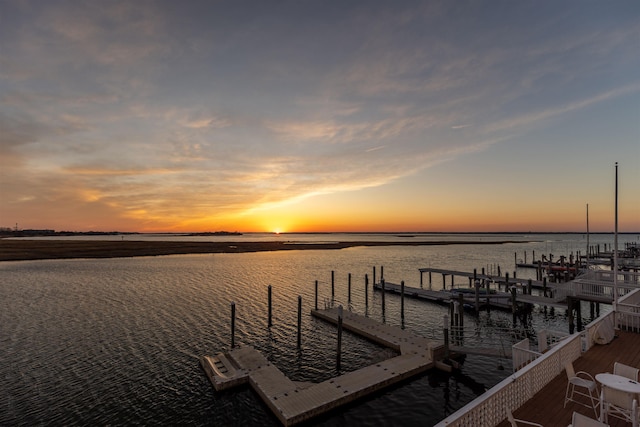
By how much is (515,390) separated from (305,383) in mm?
10584

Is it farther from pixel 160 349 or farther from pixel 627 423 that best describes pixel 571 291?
pixel 160 349

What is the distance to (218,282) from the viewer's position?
47.8 meters

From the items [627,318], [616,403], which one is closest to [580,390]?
[616,403]

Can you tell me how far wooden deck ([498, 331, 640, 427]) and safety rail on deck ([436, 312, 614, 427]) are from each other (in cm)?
17

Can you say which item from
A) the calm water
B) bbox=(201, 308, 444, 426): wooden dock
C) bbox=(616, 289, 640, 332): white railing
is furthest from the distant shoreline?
bbox=(616, 289, 640, 332): white railing

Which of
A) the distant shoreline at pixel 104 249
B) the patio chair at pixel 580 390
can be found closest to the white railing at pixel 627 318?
the patio chair at pixel 580 390

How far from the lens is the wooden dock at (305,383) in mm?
14242

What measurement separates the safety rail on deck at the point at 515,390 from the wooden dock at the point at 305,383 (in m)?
8.27

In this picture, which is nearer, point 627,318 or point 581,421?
point 581,421

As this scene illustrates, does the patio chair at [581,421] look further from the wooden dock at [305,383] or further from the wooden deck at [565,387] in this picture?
the wooden dock at [305,383]

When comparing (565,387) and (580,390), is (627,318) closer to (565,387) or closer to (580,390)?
(580,390)

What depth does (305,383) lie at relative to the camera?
16.3 metres

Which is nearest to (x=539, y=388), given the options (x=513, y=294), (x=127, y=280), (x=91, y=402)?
(x=91, y=402)

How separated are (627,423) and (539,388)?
6.09 ft
